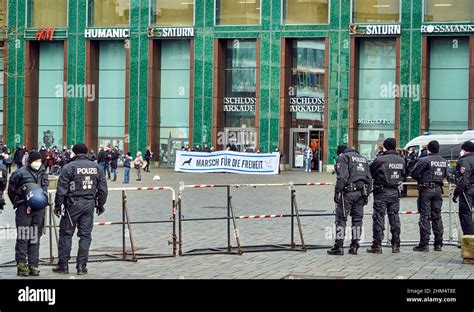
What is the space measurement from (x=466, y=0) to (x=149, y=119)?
802 inches

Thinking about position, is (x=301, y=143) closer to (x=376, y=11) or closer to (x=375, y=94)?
(x=375, y=94)

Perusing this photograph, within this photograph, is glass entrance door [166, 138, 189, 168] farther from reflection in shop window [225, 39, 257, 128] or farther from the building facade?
reflection in shop window [225, 39, 257, 128]

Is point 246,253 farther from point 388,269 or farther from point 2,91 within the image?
point 2,91

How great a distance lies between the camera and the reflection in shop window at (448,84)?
5369 cm

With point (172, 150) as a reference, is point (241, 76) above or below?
above

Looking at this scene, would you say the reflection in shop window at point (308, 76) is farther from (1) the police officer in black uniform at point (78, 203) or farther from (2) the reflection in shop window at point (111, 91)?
(1) the police officer in black uniform at point (78, 203)

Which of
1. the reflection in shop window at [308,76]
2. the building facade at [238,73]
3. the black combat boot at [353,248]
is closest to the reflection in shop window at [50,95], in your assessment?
the building facade at [238,73]

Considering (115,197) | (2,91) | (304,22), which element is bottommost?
(115,197)

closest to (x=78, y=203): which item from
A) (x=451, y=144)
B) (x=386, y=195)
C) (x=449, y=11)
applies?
(x=386, y=195)

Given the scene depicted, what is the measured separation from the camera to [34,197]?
41.5ft

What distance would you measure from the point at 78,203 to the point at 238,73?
45.7m

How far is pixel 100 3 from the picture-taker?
58875 mm

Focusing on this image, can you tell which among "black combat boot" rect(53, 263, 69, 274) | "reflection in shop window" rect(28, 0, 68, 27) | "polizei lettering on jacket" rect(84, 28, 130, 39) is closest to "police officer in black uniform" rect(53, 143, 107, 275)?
"black combat boot" rect(53, 263, 69, 274)
